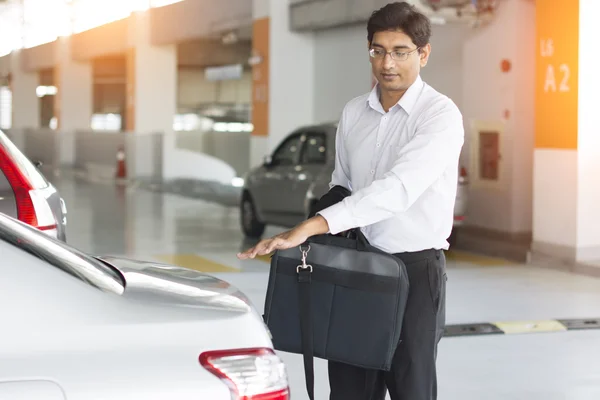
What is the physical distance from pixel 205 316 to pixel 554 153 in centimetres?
912

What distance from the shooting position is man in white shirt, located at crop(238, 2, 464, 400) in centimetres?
330

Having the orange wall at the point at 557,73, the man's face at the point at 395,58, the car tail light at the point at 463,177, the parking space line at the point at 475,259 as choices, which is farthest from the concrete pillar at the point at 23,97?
the man's face at the point at 395,58

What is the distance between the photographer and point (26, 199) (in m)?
5.74

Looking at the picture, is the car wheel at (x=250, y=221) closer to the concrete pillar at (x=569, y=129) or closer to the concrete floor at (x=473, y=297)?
the concrete floor at (x=473, y=297)

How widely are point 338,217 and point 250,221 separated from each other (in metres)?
10.6

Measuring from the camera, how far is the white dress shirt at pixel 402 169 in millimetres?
3275

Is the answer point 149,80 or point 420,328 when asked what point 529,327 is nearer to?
point 420,328

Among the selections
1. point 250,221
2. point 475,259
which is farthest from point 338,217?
point 250,221

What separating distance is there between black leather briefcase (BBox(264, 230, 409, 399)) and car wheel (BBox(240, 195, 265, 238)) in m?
10.3

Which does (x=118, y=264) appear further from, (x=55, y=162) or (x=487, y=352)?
(x=55, y=162)

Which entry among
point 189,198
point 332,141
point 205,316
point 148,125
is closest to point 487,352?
point 205,316

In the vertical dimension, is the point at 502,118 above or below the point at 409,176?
above

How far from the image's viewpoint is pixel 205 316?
2.61 metres

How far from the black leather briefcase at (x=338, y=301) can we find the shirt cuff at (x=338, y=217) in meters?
0.14
